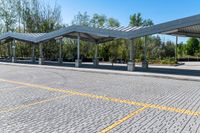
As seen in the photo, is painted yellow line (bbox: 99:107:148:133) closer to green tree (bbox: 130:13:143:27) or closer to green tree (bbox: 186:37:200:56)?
green tree (bbox: 130:13:143:27)

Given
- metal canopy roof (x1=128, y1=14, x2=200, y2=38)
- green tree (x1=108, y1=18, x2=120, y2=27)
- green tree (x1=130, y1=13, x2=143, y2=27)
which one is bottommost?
metal canopy roof (x1=128, y1=14, x2=200, y2=38)

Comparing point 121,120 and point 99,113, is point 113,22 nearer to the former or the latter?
point 99,113

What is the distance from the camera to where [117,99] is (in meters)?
8.70

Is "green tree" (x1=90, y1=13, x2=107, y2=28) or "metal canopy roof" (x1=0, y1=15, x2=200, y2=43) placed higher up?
"green tree" (x1=90, y1=13, x2=107, y2=28)

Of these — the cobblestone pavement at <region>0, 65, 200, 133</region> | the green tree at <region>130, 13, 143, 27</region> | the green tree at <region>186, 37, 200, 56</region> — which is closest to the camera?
the cobblestone pavement at <region>0, 65, 200, 133</region>

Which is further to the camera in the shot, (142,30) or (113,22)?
(113,22)

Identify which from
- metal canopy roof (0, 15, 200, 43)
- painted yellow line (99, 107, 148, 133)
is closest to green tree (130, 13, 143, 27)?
metal canopy roof (0, 15, 200, 43)

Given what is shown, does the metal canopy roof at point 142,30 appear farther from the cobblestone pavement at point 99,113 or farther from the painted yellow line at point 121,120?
the painted yellow line at point 121,120

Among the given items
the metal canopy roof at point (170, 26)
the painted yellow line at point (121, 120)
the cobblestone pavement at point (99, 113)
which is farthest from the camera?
the metal canopy roof at point (170, 26)

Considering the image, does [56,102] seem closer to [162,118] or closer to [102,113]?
[102,113]

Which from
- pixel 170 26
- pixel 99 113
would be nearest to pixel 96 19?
pixel 170 26

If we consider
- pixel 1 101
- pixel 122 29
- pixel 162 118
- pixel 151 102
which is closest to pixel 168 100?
pixel 151 102

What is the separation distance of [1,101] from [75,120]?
A: 3691mm

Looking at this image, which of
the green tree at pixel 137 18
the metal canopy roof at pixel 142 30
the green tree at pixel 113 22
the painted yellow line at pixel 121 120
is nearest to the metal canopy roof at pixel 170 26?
the metal canopy roof at pixel 142 30
